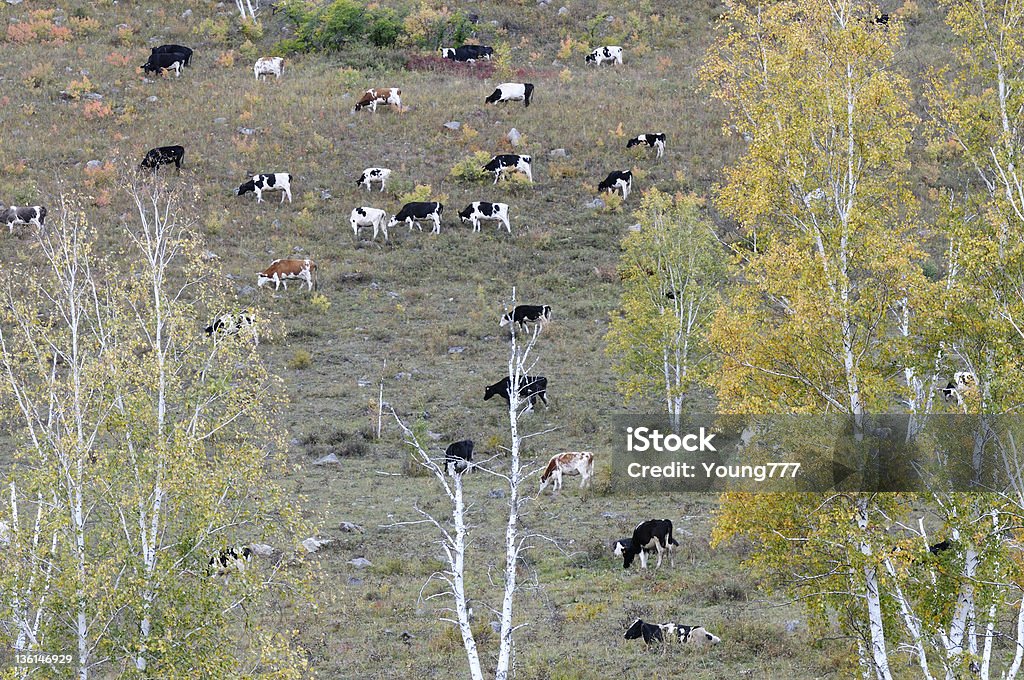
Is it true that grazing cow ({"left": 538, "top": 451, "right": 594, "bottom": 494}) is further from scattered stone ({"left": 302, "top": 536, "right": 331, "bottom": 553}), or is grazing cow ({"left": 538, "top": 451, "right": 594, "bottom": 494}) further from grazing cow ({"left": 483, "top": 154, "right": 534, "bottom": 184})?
grazing cow ({"left": 483, "top": 154, "right": 534, "bottom": 184})

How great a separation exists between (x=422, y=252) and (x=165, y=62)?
74.3 feet

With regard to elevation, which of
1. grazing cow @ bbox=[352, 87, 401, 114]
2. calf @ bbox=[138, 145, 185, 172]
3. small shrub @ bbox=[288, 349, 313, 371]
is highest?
grazing cow @ bbox=[352, 87, 401, 114]

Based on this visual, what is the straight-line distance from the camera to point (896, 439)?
15.4 metres

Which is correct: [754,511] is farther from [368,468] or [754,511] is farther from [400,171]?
[400,171]

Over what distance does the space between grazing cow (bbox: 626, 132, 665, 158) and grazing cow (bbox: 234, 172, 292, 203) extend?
14.6 m

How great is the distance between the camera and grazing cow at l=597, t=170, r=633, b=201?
47.7 m

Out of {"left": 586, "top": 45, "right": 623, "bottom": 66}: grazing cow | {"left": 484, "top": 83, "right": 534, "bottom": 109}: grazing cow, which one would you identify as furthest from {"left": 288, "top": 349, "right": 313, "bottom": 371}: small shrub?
{"left": 586, "top": 45, "right": 623, "bottom": 66}: grazing cow

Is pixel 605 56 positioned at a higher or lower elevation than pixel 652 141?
higher

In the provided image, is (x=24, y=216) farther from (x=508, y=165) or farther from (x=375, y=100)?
(x=508, y=165)

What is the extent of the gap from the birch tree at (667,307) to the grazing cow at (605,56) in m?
31.7

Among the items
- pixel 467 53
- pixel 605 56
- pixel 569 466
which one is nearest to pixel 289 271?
pixel 569 466

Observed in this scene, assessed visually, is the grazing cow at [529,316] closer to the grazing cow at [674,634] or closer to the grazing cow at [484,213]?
the grazing cow at [484,213]

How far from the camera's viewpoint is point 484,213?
150 ft

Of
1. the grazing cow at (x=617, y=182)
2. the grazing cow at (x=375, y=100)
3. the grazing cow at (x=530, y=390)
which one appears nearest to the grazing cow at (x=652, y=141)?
the grazing cow at (x=617, y=182)
